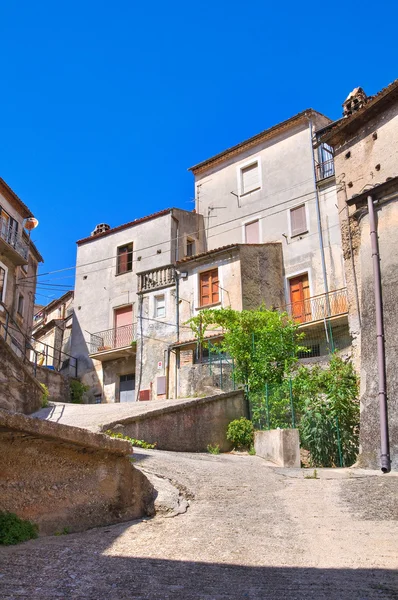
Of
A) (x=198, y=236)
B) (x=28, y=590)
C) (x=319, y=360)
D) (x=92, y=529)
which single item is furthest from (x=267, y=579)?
(x=198, y=236)

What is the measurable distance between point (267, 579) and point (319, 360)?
16.0m

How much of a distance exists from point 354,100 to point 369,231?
691 centimetres

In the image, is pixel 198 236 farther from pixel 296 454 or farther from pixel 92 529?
pixel 92 529

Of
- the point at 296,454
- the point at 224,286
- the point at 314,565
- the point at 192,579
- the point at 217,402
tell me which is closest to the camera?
the point at 192,579

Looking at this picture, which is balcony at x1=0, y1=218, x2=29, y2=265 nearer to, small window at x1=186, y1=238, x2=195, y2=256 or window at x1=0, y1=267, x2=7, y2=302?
window at x1=0, y1=267, x2=7, y2=302

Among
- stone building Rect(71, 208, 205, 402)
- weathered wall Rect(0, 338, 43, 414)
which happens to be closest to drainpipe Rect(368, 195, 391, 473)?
weathered wall Rect(0, 338, 43, 414)

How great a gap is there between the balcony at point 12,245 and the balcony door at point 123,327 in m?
6.03

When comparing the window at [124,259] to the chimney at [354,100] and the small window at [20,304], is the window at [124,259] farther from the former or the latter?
the chimney at [354,100]

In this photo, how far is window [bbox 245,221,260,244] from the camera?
2931 cm

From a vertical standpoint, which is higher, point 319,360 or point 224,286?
point 224,286

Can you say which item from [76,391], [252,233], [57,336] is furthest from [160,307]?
[57,336]

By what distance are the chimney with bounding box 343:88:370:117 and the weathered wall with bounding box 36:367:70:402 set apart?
1699 cm

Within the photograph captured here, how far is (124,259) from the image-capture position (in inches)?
1286

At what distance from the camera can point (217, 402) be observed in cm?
1556
